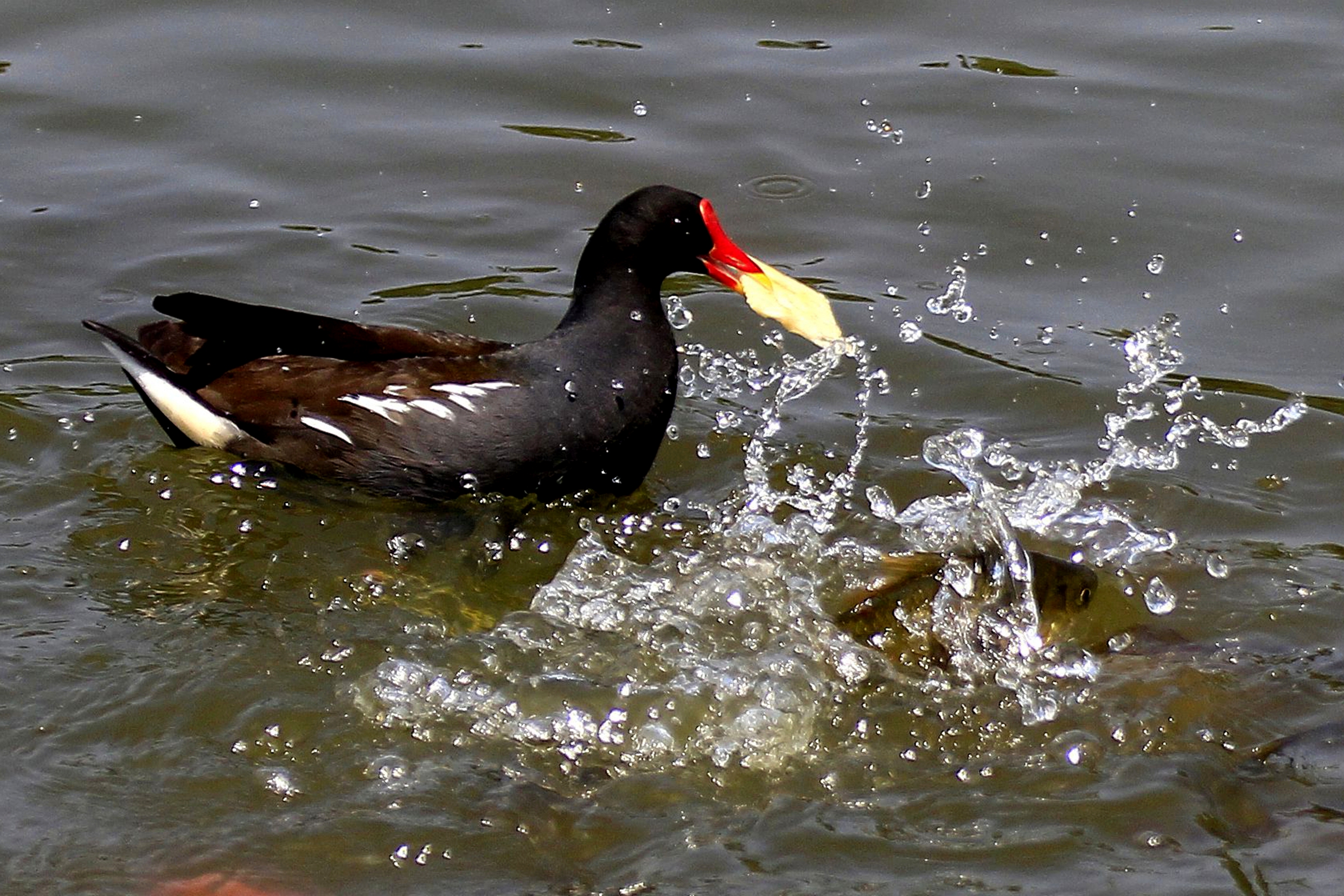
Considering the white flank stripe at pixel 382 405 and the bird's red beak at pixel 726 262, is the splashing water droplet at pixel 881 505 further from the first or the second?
the white flank stripe at pixel 382 405

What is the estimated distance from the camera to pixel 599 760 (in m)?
3.79

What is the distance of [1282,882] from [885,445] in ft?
7.58

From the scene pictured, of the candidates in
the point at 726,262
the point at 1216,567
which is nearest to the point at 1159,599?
the point at 1216,567

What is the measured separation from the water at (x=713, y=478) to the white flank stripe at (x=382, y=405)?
0.28m

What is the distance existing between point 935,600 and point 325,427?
1861 millimetres

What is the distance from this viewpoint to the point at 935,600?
4367 mm

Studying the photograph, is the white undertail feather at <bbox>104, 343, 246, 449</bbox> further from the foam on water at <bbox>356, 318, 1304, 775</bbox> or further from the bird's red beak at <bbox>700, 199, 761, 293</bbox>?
the bird's red beak at <bbox>700, 199, 761, 293</bbox>

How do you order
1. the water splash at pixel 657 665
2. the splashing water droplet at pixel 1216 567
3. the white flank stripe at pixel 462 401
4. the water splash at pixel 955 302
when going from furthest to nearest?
1. the water splash at pixel 955 302
2. the white flank stripe at pixel 462 401
3. the splashing water droplet at pixel 1216 567
4. the water splash at pixel 657 665

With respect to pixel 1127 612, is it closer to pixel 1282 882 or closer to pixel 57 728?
pixel 1282 882

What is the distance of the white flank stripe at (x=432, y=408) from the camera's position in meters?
4.91

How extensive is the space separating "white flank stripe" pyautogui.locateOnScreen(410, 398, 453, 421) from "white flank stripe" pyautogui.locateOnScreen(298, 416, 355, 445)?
22 centimetres

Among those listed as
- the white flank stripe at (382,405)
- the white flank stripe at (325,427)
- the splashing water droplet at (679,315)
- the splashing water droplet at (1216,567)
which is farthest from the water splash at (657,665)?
the splashing water droplet at (679,315)

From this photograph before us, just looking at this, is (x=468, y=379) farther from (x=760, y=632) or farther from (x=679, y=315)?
(x=679, y=315)

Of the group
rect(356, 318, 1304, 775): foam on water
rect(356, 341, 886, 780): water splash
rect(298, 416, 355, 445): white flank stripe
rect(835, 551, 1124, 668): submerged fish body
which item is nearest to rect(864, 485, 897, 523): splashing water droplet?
rect(356, 318, 1304, 775): foam on water
